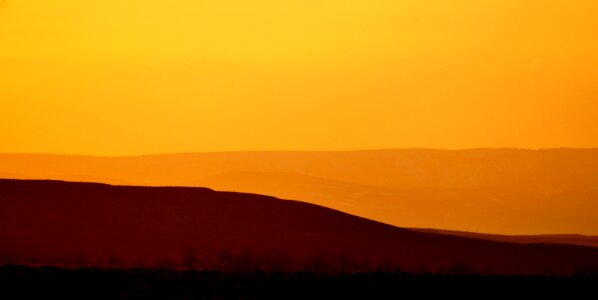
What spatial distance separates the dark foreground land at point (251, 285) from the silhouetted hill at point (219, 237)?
405 centimetres

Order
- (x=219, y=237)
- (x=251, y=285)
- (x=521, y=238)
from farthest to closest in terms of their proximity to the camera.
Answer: (x=521, y=238), (x=219, y=237), (x=251, y=285)

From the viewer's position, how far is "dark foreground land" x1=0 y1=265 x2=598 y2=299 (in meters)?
23.0

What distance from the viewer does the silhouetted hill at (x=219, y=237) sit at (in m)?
35.9

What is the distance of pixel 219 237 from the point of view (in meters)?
43.7

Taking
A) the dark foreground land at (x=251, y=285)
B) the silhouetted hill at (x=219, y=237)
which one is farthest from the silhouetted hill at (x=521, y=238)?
the dark foreground land at (x=251, y=285)

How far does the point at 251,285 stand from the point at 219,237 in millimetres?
18468

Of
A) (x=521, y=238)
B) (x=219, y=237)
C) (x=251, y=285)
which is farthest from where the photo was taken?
(x=521, y=238)

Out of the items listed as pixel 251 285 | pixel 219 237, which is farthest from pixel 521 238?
pixel 251 285

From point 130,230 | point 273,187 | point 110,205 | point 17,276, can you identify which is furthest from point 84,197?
point 273,187

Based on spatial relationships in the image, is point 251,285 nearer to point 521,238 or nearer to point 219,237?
point 219,237

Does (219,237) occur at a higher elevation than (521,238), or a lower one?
lower

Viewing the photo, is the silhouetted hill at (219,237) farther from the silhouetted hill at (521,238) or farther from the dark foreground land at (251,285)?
the silhouetted hill at (521,238)

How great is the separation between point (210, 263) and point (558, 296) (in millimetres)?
10016

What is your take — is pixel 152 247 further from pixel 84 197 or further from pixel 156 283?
pixel 156 283
